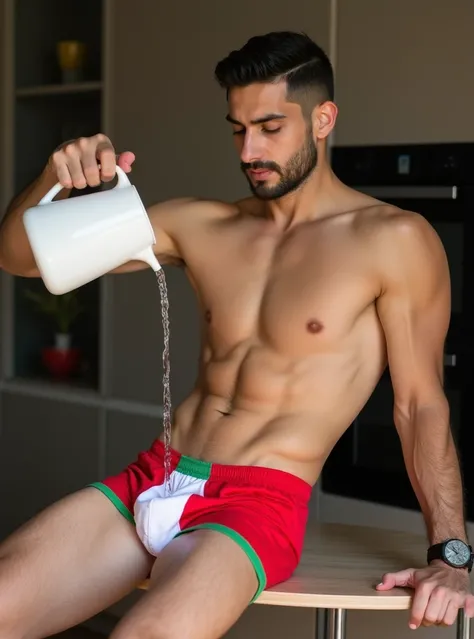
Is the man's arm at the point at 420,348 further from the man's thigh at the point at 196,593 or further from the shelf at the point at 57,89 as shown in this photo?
the shelf at the point at 57,89

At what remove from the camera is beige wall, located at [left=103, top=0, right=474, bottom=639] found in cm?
234

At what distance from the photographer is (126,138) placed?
300 centimetres

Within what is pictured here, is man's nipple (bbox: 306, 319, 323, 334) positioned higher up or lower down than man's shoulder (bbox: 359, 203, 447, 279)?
lower down

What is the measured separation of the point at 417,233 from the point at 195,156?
1179mm

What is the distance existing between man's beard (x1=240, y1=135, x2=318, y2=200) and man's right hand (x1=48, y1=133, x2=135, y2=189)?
0.28 m

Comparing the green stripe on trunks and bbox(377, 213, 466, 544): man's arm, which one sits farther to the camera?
bbox(377, 213, 466, 544): man's arm

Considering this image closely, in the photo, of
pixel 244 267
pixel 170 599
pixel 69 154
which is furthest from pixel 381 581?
pixel 69 154

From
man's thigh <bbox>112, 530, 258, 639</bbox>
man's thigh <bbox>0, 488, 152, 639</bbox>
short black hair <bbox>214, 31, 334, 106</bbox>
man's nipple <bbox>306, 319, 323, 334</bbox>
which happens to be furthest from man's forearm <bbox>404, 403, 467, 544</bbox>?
short black hair <bbox>214, 31, 334, 106</bbox>

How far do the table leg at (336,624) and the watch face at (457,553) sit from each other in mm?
235

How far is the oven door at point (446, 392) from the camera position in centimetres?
235

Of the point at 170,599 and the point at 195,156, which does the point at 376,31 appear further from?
the point at 170,599

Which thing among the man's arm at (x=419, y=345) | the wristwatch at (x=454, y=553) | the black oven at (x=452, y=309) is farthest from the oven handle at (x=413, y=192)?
the wristwatch at (x=454, y=553)

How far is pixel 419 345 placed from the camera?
67.9 inches

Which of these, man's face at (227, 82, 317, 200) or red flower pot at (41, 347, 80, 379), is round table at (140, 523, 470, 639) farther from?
red flower pot at (41, 347, 80, 379)
